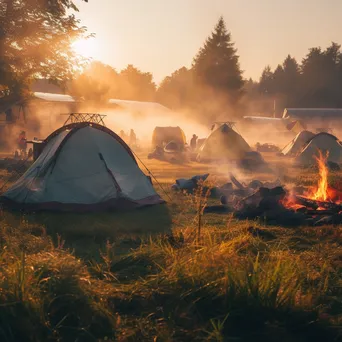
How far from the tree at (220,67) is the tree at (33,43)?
132ft

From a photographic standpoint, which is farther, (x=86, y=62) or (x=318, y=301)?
(x=86, y=62)

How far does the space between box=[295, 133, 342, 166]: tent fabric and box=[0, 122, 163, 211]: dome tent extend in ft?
47.2

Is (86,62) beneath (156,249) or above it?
above

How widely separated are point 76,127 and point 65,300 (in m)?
7.90

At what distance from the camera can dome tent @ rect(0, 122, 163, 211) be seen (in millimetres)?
11375

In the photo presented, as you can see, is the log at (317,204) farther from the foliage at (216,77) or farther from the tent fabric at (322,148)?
the foliage at (216,77)

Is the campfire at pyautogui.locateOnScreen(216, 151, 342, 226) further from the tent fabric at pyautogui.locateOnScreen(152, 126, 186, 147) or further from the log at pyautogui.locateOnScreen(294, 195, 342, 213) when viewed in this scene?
the tent fabric at pyautogui.locateOnScreen(152, 126, 186, 147)

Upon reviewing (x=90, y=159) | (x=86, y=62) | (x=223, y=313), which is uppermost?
(x=86, y=62)

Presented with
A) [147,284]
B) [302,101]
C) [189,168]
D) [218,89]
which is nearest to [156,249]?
[147,284]

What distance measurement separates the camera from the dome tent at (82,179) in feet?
37.3

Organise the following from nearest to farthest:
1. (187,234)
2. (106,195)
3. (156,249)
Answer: (156,249), (187,234), (106,195)

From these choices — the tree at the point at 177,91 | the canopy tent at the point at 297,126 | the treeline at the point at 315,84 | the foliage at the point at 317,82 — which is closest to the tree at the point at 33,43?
the canopy tent at the point at 297,126

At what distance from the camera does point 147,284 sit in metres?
5.60

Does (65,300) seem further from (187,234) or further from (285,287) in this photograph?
(187,234)
